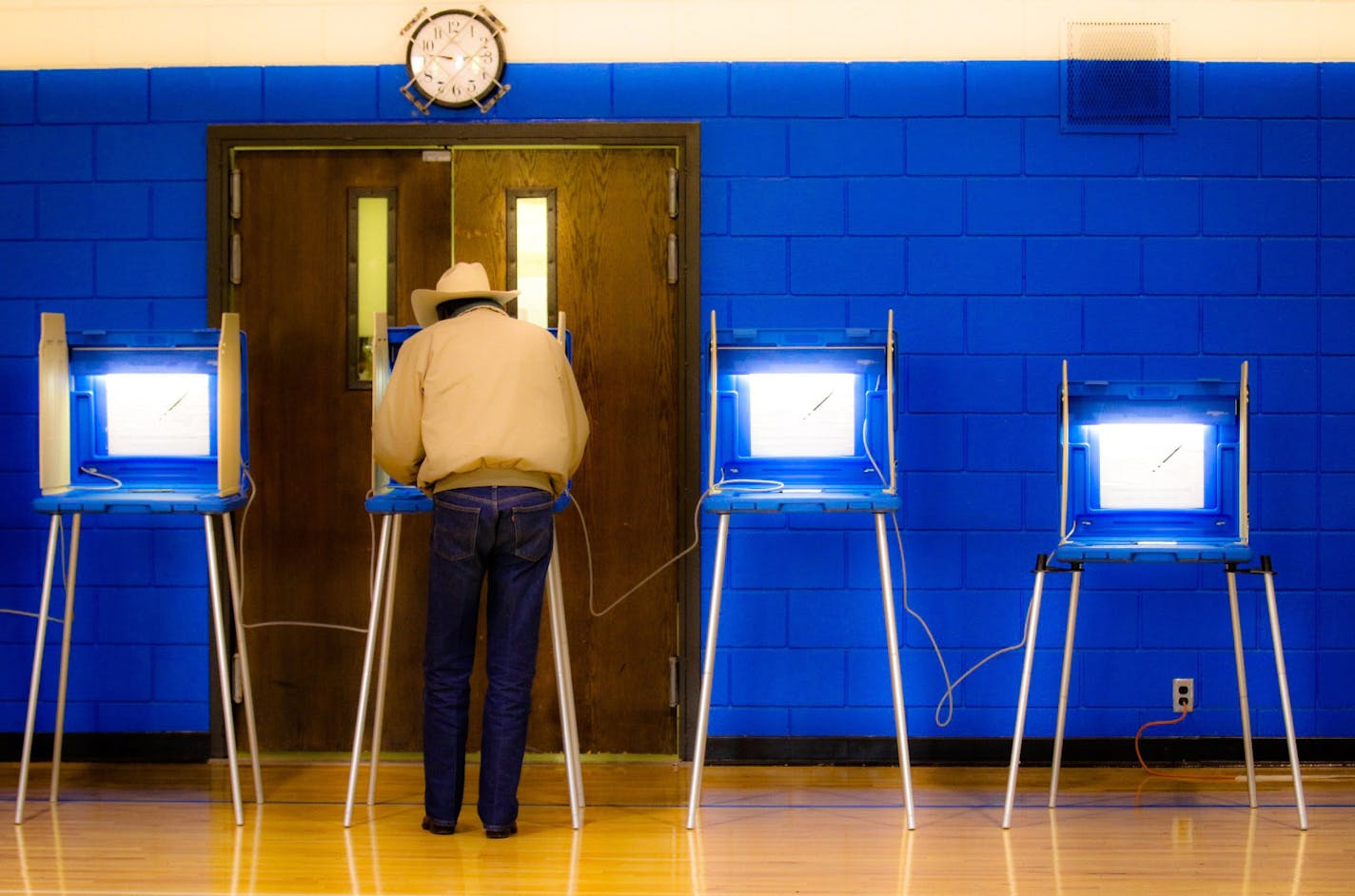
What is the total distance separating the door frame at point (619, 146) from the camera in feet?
12.4

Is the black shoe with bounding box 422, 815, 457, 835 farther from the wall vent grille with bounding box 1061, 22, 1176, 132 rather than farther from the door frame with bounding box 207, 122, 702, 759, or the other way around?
the wall vent grille with bounding box 1061, 22, 1176, 132

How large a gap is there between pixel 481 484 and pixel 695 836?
99cm

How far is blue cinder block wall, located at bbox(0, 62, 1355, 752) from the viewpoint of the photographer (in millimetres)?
3801

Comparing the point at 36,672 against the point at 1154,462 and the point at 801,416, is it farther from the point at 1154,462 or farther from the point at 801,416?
the point at 1154,462

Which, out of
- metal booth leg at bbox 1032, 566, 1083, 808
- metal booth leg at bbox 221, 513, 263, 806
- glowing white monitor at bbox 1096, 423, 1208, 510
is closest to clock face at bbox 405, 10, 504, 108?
metal booth leg at bbox 221, 513, 263, 806

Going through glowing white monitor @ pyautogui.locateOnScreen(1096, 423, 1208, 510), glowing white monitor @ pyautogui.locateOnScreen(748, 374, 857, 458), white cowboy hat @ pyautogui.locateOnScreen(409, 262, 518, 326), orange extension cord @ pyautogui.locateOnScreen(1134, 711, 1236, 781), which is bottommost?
orange extension cord @ pyautogui.locateOnScreen(1134, 711, 1236, 781)

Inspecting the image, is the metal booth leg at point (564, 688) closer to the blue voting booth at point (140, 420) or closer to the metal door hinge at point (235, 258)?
the blue voting booth at point (140, 420)

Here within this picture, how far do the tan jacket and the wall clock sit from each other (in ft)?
3.30

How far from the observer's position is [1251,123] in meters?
3.80

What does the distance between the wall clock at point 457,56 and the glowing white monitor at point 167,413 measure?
1.11 meters

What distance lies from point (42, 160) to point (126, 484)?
117cm

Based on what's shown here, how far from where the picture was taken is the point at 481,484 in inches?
119

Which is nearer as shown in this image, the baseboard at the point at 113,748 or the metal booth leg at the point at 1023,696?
the metal booth leg at the point at 1023,696

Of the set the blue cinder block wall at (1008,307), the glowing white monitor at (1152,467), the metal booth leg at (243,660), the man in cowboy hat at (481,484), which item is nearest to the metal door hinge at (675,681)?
the blue cinder block wall at (1008,307)
